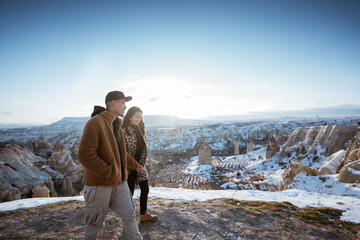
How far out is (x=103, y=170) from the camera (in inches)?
77.7

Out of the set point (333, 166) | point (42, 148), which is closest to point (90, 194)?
point (333, 166)

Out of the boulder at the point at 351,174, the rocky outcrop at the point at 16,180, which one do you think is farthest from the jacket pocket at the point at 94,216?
the rocky outcrop at the point at 16,180

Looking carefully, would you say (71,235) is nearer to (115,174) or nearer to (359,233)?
(115,174)

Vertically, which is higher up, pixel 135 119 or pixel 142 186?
pixel 135 119

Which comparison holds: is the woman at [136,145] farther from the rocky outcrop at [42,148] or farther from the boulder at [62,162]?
the rocky outcrop at [42,148]

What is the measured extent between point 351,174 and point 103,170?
9593 millimetres

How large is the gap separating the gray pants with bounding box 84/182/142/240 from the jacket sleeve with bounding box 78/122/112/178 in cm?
23

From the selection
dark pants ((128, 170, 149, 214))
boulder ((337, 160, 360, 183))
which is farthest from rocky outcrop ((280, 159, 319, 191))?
dark pants ((128, 170, 149, 214))

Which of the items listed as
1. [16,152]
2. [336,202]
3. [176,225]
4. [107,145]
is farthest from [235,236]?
[16,152]

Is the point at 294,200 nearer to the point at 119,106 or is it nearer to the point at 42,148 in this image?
the point at 119,106

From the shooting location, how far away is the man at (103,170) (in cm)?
197

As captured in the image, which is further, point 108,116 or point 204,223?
point 204,223

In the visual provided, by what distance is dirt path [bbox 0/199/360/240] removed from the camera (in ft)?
10.2

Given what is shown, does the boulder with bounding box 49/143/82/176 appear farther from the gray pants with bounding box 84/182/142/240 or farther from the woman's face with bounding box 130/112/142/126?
the gray pants with bounding box 84/182/142/240
